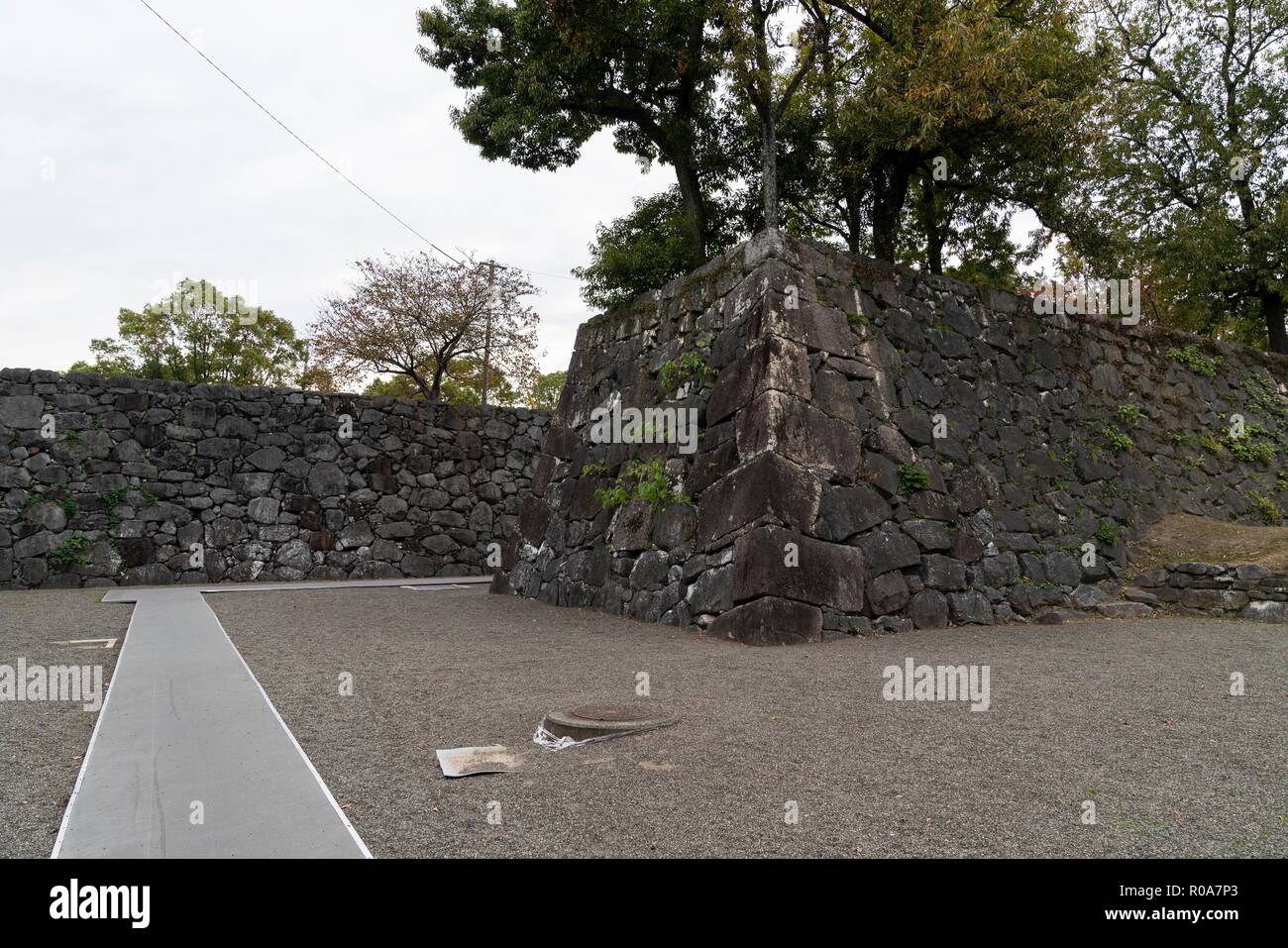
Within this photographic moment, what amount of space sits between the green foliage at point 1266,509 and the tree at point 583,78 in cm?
886

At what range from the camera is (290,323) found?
27.5 meters

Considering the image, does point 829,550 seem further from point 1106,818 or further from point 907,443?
point 1106,818

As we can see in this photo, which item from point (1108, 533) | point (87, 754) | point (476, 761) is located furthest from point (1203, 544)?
point (87, 754)

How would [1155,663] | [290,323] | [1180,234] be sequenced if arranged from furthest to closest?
[290,323], [1180,234], [1155,663]

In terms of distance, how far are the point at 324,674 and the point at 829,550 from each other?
4.17 metres

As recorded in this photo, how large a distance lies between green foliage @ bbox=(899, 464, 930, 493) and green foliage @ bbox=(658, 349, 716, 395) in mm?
2159

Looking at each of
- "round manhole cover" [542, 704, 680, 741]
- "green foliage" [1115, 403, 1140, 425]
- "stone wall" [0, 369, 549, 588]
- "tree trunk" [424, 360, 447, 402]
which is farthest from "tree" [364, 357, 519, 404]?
"round manhole cover" [542, 704, 680, 741]

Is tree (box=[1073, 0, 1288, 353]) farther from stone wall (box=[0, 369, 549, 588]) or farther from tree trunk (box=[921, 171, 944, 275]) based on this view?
stone wall (box=[0, 369, 549, 588])

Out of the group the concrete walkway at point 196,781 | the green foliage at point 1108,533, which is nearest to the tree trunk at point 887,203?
the green foliage at point 1108,533

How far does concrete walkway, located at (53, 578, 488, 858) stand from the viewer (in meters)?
2.41

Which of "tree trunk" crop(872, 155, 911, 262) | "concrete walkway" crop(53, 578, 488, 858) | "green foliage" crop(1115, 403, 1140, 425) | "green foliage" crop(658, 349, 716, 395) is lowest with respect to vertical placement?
"concrete walkway" crop(53, 578, 488, 858)

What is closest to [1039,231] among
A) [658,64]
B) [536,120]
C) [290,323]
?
[658,64]

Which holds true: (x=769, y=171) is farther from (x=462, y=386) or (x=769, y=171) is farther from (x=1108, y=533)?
(x=462, y=386)

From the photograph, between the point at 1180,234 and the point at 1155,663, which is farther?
the point at 1180,234
